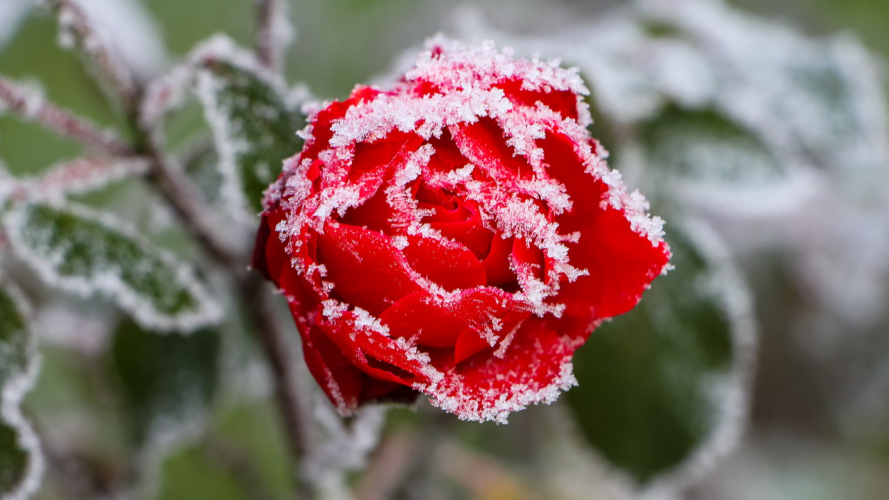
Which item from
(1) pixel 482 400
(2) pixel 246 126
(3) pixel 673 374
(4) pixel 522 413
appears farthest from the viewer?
(4) pixel 522 413

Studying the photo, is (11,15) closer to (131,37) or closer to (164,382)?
(131,37)

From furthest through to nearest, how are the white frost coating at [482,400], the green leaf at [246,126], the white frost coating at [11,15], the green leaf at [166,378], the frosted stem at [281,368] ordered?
the white frost coating at [11,15] < the green leaf at [166,378] < the frosted stem at [281,368] < the green leaf at [246,126] < the white frost coating at [482,400]

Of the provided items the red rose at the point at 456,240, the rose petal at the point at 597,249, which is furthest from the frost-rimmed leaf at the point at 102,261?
the rose petal at the point at 597,249

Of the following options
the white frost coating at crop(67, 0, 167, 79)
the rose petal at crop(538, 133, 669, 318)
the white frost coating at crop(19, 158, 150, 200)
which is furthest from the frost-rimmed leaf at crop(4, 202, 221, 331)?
the white frost coating at crop(67, 0, 167, 79)

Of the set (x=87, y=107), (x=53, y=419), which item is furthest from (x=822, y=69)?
(x=87, y=107)

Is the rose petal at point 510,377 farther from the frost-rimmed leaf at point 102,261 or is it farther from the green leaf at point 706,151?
the green leaf at point 706,151

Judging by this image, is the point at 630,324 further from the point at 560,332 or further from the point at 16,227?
the point at 16,227

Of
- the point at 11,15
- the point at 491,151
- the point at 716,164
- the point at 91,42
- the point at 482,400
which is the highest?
the point at 11,15

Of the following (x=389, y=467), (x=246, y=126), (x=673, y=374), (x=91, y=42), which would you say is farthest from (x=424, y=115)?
(x=389, y=467)
